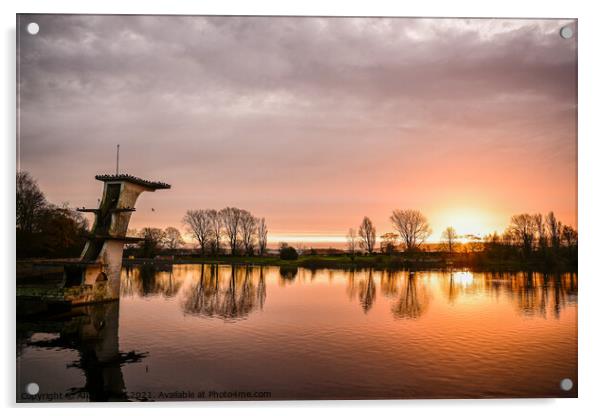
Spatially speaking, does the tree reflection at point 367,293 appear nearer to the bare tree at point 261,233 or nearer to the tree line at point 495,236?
the tree line at point 495,236

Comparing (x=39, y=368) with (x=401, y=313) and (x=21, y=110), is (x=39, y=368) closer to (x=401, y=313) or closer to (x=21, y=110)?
(x=21, y=110)

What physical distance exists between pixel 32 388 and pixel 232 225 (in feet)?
30.8

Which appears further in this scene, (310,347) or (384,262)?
(384,262)

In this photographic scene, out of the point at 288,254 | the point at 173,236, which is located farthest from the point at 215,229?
the point at 288,254

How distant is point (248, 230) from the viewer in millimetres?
15430

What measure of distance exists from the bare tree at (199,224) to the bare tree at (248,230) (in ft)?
3.77

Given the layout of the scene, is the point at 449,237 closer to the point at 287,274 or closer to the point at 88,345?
the point at 88,345

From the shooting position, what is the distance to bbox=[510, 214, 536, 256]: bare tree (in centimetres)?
1075

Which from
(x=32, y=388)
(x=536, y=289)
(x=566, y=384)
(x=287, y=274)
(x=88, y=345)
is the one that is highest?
(x=536, y=289)

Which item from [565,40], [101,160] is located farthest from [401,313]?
[101,160]

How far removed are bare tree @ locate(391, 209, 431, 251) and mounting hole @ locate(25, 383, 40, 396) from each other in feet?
28.8

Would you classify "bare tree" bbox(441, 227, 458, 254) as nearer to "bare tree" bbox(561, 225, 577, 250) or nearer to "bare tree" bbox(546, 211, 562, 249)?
"bare tree" bbox(546, 211, 562, 249)

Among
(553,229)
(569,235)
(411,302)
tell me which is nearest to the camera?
(569,235)
